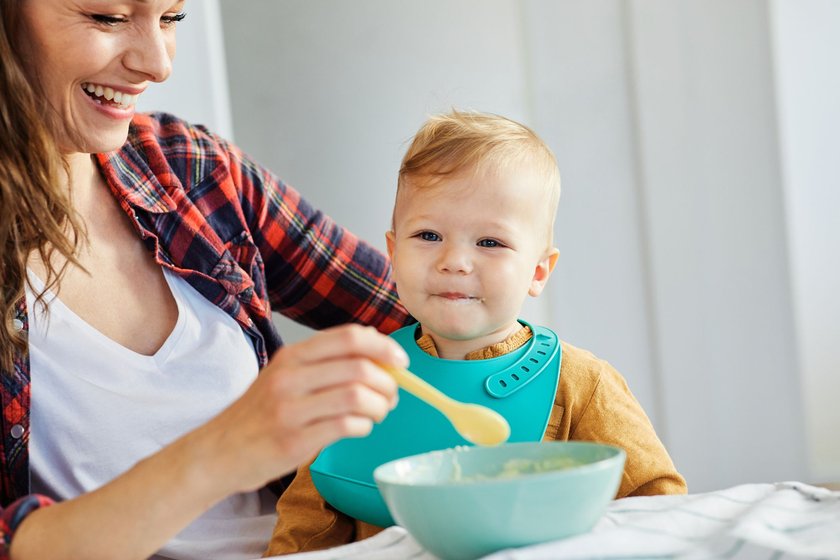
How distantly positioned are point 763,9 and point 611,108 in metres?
0.47

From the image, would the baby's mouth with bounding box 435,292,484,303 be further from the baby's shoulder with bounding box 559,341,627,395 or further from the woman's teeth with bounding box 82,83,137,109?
the woman's teeth with bounding box 82,83,137,109

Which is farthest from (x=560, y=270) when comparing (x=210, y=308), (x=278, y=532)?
(x=278, y=532)

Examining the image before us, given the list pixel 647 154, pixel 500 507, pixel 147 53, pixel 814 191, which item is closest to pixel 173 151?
pixel 147 53

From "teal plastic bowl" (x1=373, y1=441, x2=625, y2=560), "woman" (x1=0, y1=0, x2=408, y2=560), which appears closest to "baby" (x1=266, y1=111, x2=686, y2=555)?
"woman" (x1=0, y1=0, x2=408, y2=560)

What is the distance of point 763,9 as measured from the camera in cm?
255

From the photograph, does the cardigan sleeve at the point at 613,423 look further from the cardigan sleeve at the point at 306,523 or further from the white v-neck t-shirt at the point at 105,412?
the white v-neck t-shirt at the point at 105,412

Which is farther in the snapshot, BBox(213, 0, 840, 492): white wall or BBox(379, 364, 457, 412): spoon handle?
BBox(213, 0, 840, 492): white wall

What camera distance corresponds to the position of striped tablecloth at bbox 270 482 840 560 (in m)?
0.73

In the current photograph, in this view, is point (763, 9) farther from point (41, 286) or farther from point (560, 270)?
point (41, 286)

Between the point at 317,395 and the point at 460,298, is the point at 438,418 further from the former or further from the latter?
the point at 317,395

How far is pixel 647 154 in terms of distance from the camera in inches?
106

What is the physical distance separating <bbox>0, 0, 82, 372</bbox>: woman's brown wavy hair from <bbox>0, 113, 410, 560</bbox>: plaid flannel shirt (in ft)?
0.11

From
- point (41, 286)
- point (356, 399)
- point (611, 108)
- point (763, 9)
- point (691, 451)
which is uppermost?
point (763, 9)

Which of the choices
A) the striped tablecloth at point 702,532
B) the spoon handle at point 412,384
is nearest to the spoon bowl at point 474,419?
the spoon handle at point 412,384
